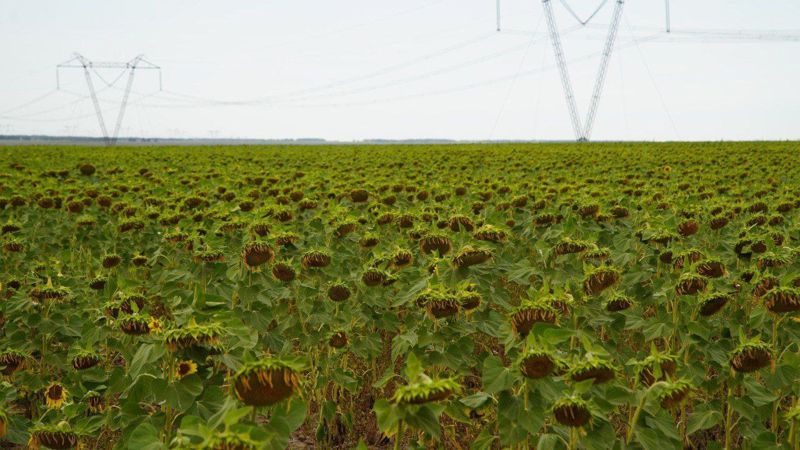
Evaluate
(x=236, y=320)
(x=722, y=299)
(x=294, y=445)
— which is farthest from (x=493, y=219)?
(x=236, y=320)

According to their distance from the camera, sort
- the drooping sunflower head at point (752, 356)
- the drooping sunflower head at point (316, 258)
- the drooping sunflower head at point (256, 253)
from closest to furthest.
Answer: the drooping sunflower head at point (752, 356) → the drooping sunflower head at point (256, 253) → the drooping sunflower head at point (316, 258)

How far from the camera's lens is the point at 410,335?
289 cm

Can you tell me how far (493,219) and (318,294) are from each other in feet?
3.98

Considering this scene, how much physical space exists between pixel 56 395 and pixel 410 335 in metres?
1.70

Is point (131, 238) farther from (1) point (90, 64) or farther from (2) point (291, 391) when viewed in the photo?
(1) point (90, 64)

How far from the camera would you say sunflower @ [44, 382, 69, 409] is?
9.70ft

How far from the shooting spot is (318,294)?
4.02 meters

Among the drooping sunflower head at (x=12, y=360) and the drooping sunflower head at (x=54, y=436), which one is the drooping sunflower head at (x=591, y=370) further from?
the drooping sunflower head at (x=12, y=360)

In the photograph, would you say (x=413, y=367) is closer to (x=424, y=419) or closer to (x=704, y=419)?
(x=424, y=419)

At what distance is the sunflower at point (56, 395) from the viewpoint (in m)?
2.96

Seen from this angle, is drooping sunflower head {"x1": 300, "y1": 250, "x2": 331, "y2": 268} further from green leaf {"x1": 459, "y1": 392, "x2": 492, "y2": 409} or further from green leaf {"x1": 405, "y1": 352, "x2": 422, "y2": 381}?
green leaf {"x1": 405, "y1": 352, "x2": 422, "y2": 381}

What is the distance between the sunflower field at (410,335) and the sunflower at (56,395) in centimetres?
2

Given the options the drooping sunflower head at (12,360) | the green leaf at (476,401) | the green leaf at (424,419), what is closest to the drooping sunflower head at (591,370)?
the green leaf at (476,401)

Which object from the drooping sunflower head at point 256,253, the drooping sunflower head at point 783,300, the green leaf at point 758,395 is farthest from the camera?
the drooping sunflower head at point 256,253
